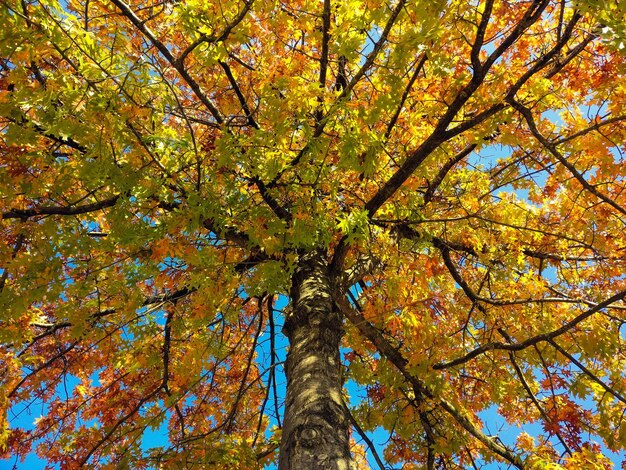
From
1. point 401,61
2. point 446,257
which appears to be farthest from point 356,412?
point 401,61

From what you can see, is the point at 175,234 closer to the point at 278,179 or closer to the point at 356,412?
the point at 278,179

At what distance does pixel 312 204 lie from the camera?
9.52 feet

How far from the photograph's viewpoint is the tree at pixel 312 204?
2.34m

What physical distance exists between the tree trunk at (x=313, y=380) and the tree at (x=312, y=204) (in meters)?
0.02

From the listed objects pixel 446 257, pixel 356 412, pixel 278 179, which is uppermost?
pixel 446 257

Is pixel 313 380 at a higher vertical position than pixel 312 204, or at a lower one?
lower

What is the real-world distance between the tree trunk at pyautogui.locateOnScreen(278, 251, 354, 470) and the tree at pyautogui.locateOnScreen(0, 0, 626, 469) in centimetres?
2

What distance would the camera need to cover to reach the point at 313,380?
2584mm

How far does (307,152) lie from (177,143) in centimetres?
84

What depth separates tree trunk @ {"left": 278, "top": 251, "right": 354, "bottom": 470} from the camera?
214cm

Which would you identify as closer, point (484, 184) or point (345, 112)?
point (345, 112)

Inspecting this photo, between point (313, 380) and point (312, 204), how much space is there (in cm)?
122

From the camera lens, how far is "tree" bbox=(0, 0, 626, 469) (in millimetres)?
2344

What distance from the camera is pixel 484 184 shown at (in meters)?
4.41
